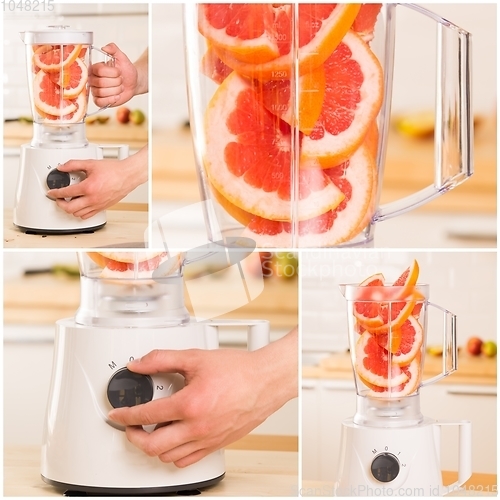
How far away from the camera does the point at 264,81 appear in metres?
0.78

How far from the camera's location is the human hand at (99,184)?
89 centimetres

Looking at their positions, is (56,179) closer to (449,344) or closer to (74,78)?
(74,78)

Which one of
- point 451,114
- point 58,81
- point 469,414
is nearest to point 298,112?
point 451,114

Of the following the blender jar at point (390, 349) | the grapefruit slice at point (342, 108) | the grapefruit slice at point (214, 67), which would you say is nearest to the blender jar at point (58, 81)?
the grapefruit slice at point (214, 67)

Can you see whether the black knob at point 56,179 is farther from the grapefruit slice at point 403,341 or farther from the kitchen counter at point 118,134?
the grapefruit slice at point 403,341

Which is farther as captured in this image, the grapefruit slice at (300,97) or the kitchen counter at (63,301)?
the kitchen counter at (63,301)

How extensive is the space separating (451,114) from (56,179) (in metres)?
0.42

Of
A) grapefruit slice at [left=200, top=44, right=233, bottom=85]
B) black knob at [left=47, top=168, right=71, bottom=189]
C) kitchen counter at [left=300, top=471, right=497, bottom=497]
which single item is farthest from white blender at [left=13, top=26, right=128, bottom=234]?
kitchen counter at [left=300, top=471, right=497, bottom=497]

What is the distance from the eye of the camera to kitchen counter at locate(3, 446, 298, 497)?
90cm

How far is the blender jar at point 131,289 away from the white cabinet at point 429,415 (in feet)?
0.57

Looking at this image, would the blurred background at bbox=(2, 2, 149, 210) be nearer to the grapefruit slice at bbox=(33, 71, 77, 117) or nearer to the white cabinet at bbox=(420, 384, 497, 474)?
the grapefruit slice at bbox=(33, 71, 77, 117)

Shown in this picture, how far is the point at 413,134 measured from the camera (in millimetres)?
980

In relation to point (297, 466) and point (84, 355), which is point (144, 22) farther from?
point (297, 466)

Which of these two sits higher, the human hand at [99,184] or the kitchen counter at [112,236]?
the human hand at [99,184]
